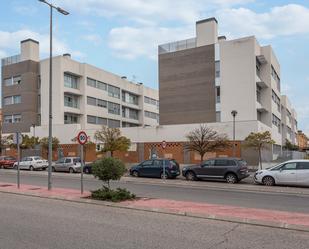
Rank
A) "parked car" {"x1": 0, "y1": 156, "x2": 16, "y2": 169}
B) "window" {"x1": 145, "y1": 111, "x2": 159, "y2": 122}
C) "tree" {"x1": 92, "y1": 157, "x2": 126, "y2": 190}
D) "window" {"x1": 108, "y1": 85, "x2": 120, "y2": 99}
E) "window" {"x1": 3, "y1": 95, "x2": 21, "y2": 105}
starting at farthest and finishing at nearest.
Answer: "window" {"x1": 145, "y1": 111, "x2": 159, "y2": 122}, "window" {"x1": 108, "y1": 85, "x2": 120, "y2": 99}, "window" {"x1": 3, "y1": 95, "x2": 21, "y2": 105}, "parked car" {"x1": 0, "y1": 156, "x2": 16, "y2": 169}, "tree" {"x1": 92, "y1": 157, "x2": 126, "y2": 190}

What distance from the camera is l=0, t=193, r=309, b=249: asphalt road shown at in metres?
7.18

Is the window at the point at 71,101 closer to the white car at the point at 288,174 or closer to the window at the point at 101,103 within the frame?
the window at the point at 101,103

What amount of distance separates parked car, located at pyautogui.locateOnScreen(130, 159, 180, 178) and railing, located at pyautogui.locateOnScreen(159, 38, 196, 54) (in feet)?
80.3

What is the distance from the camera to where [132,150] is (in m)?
42.7

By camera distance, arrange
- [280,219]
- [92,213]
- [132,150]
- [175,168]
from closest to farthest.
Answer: [280,219]
[92,213]
[175,168]
[132,150]

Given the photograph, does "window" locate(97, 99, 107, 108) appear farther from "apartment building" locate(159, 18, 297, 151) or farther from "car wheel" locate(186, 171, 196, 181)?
"car wheel" locate(186, 171, 196, 181)

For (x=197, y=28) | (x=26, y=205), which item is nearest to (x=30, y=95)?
(x=197, y=28)

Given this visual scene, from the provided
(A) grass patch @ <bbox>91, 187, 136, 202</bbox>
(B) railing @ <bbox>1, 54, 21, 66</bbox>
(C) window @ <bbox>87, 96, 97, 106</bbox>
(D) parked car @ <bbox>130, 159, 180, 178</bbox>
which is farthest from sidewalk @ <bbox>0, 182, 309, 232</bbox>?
(B) railing @ <bbox>1, 54, 21, 66</bbox>

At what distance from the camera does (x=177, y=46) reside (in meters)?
50.1

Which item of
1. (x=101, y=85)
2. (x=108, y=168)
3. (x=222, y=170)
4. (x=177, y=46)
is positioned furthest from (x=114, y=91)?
(x=108, y=168)

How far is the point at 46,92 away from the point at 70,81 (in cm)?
383

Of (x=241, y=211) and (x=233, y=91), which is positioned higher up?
(x=233, y=91)

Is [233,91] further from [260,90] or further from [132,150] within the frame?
[132,150]

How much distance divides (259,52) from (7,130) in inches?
1530
